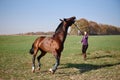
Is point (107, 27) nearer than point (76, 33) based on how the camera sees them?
No

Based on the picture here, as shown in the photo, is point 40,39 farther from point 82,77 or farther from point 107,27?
point 107,27

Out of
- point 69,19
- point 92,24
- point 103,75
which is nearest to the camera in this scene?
point 103,75

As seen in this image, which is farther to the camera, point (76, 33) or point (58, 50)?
point (76, 33)

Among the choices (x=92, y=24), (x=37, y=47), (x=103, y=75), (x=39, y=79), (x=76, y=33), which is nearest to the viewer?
(x=39, y=79)

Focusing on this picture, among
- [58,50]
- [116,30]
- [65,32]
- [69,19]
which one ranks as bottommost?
[116,30]

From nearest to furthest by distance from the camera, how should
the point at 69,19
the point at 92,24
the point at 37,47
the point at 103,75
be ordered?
1. the point at 103,75
2. the point at 69,19
3. the point at 37,47
4. the point at 92,24

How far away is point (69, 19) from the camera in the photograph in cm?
946

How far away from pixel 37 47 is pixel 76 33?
75.8 meters

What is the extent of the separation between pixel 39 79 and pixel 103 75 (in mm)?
3150

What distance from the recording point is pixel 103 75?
29.1 feet

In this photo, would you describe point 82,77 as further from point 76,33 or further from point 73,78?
point 76,33


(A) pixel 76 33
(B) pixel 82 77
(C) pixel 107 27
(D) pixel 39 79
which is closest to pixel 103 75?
(B) pixel 82 77

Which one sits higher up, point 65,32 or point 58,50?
point 65,32

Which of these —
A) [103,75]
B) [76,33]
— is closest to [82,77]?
[103,75]
